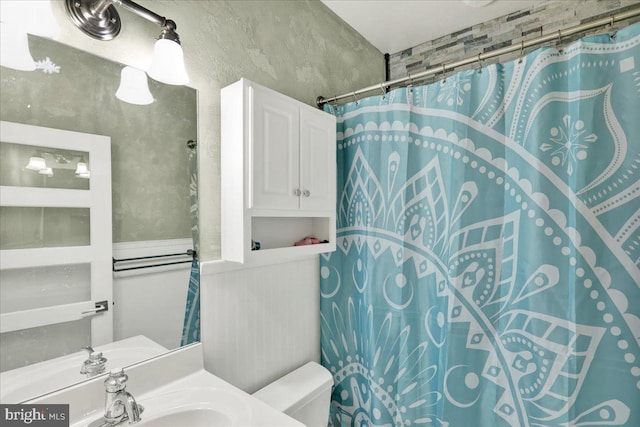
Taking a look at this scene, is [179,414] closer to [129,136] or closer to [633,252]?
[129,136]

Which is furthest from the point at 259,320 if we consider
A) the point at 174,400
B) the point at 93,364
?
the point at 93,364

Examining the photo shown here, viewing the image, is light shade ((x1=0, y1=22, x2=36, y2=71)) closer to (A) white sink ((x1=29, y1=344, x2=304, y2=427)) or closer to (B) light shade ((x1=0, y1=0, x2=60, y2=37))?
(B) light shade ((x1=0, y1=0, x2=60, y2=37))

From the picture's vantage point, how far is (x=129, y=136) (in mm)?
1002

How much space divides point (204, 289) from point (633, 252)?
151 centimetres

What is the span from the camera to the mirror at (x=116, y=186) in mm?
805

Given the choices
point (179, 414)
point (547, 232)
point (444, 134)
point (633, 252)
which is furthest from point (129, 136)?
point (633, 252)

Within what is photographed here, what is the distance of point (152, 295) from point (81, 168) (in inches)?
17.8

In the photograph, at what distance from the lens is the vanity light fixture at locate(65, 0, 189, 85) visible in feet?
3.03

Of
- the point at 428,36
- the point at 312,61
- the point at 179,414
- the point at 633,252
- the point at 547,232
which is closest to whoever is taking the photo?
the point at 179,414

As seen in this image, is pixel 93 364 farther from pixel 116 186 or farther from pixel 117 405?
pixel 116 186

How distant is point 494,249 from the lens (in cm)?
131

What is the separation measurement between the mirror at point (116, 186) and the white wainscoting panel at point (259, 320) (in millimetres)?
162

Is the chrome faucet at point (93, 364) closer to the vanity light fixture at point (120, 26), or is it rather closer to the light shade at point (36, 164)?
the light shade at point (36, 164)

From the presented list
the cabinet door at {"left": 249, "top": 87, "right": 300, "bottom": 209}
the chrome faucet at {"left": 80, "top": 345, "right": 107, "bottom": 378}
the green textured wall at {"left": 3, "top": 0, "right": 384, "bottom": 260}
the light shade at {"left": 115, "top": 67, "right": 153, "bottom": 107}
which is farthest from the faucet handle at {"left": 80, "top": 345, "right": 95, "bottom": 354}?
the light shade at {"left": 115, "top": 67, "right": 153, "bottom": 107}
